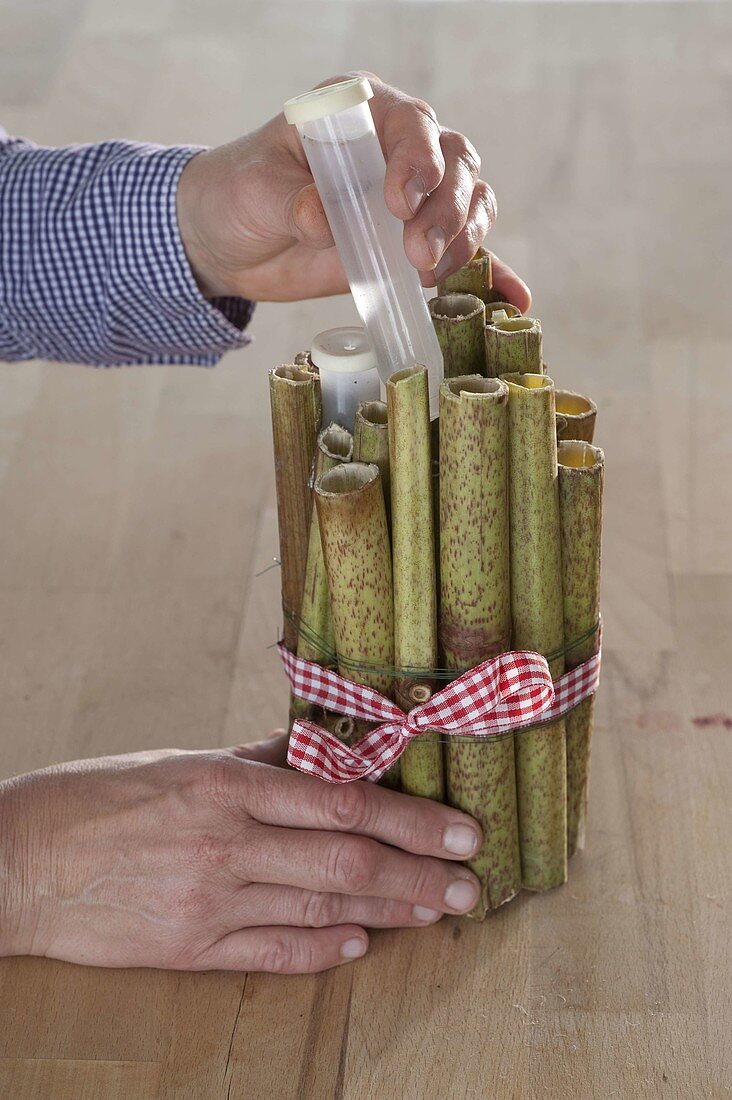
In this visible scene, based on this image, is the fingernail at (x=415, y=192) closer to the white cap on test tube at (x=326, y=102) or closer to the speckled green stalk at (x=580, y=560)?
the white cap on test tube at (x=326, y=102)

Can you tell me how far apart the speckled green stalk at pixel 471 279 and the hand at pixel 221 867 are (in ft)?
1.02

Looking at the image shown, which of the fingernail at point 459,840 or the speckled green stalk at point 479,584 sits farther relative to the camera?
the fingernail at point 459,840

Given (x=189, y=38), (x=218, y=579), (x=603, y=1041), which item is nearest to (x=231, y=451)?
(x=218, y=579)

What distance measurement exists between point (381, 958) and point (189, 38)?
186 centimetres

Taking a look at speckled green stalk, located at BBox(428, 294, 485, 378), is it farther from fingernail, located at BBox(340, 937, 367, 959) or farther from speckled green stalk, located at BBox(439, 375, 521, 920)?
fingernail, located at BBox(340, 937, 367, 959)

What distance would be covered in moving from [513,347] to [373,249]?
99mm

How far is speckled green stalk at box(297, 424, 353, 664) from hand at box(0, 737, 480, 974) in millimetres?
78

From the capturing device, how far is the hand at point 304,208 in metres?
0.72

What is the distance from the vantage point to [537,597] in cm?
75

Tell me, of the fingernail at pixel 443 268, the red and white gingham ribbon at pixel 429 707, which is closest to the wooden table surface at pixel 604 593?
the red and white gingham ribbon at pixel 429 707

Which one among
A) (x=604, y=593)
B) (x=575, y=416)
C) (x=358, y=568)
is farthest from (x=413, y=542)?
(x=604, y=593)

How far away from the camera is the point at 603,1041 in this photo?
28.9 inches

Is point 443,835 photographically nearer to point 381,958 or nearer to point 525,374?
point 381,958

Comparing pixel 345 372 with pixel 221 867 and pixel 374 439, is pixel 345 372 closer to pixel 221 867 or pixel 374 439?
pixel 374 439
